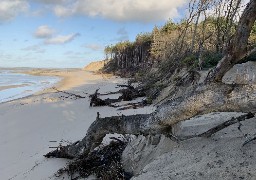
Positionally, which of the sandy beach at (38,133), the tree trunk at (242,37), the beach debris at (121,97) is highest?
the tree trunk at (242,37)

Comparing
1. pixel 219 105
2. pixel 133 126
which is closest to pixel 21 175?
pixel 133 126

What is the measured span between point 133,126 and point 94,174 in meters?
1.10

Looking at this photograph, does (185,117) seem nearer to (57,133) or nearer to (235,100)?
(235,100)

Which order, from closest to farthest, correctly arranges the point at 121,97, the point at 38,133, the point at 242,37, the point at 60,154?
the point at 242,37, the point at 60,154, the point at 38,133, the point at 121,97

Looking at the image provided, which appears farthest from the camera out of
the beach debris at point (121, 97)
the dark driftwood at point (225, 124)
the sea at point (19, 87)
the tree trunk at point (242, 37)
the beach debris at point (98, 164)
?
the sea at point (19, 87)

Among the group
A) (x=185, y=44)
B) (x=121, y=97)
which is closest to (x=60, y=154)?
(x=121, y=97)

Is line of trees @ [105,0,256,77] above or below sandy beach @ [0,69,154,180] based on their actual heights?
above

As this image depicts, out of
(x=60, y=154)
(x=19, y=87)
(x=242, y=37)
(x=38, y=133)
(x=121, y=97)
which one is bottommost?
Answer: (x=19, y=87)

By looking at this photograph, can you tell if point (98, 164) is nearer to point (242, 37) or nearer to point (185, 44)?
point (242, 37)

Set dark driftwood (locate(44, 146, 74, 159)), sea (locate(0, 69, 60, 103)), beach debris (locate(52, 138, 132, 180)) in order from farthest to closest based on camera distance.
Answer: sea (locate(0, 69, 60, 103)) → dark driftwood (locate(44, 146, 74, 159)) → beach debris (locate(52, 138, 132, 180))

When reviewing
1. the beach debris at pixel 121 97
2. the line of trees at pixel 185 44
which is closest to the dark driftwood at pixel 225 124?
the line of trees at pixel 185 44

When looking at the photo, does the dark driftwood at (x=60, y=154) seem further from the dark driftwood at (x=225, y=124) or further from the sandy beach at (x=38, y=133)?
the dark driftwood at (x=225, y=124)

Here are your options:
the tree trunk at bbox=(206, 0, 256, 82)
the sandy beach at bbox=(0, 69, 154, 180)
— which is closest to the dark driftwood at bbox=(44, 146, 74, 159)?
the sandy beach at bbox=(0, 69, 154, 180)

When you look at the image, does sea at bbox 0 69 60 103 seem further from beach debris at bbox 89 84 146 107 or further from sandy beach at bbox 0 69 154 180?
beach debris at bbox 89 84 146 107
